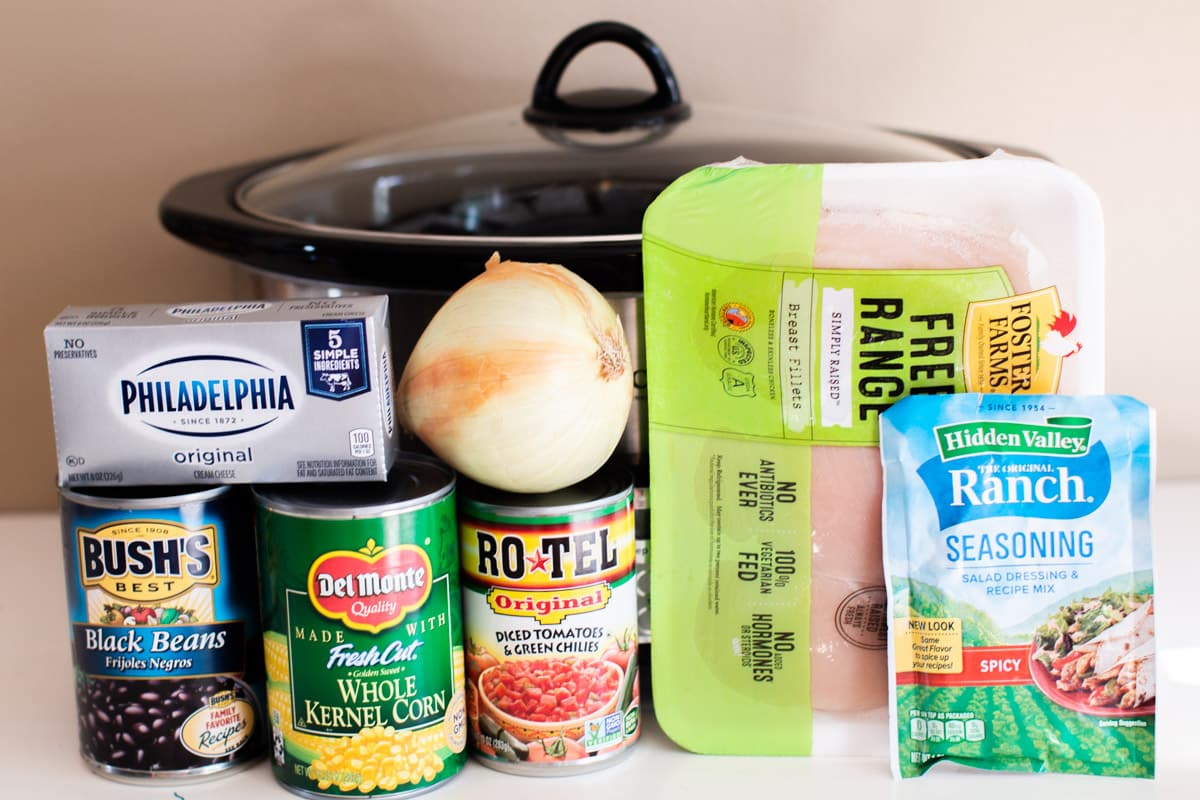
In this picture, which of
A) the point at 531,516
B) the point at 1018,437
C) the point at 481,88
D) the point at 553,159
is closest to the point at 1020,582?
the point at 1018,437

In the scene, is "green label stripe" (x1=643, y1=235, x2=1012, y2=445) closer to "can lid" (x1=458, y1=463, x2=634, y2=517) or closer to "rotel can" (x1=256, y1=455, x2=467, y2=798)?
"can lid" (x1=458, y1=463, x2=634, y2=517)

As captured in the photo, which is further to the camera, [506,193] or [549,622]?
[506,193]

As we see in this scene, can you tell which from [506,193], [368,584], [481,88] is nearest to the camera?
[368,584]

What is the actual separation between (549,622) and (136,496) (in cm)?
25

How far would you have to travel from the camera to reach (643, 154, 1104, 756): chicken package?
77 cm

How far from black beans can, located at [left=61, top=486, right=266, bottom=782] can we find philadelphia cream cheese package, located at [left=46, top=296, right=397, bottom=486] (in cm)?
2

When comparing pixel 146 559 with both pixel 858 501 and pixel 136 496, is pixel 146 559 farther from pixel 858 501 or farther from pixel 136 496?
pixel 858 501

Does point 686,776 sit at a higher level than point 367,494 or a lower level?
lower

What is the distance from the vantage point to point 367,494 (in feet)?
2.47

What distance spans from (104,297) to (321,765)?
2.28 ft

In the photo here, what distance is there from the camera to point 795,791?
770 millimetres

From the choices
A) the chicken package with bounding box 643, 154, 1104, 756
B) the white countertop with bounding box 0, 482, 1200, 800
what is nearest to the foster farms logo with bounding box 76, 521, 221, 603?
the white countertop with bounding box 0, 482, 1200, 800

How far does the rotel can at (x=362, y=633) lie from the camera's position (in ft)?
2.38

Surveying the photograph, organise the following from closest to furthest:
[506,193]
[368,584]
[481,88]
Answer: [368,584] → [506,193] → [481,88]
